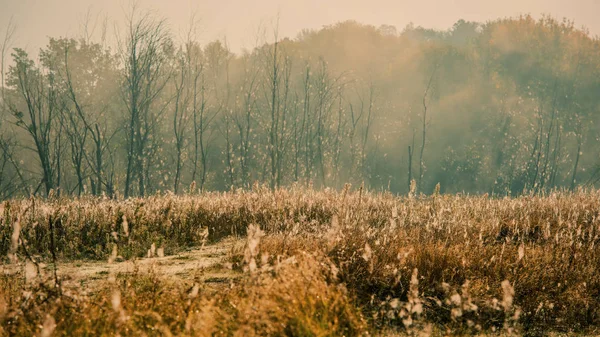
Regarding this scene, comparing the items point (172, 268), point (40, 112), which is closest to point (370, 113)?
point (40, 112)

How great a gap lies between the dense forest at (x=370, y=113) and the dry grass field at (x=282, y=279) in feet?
88.2

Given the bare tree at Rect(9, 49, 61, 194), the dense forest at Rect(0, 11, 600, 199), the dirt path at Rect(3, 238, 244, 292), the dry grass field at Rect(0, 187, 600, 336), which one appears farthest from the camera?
the dense forest at Rect(0, 11, 600, 199)

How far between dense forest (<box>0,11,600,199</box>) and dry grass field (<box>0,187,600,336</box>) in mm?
26876

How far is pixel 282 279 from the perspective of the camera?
3854 millimetres

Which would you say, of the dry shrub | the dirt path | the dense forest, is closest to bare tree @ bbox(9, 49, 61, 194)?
the dense forest

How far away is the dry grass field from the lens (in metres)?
3.20

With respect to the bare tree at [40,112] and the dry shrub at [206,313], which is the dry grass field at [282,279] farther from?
the bare tree at [40,112]

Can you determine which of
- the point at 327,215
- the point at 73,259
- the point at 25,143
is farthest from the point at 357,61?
the point at 73,259

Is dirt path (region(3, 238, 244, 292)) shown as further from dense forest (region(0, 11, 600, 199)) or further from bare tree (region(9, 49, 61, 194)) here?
dense forest (region(0, 11, 600, 199))

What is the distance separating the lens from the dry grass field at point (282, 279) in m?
3.20

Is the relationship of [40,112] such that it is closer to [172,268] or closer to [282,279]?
[172,268]

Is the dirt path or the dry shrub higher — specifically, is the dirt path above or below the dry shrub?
below

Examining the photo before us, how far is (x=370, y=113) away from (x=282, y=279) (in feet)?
128

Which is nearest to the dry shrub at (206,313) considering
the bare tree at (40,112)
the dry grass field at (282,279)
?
the dry grass field at (282,279)
